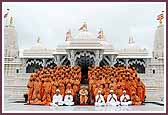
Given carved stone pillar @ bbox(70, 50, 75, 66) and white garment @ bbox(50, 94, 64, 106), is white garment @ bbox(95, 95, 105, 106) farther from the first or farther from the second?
carved stone pillar @ bbox(70, 50, 75, 66)

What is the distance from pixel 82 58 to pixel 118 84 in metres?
6.16

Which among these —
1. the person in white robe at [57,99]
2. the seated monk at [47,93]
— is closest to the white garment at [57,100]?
the person in white robe at [57,99]

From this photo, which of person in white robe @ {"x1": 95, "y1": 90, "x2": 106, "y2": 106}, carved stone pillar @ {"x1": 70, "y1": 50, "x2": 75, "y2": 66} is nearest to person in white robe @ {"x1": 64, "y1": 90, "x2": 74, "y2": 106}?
person in white robe @ {"x1": 95, "y1": 90, "x2": 106, "y2": 106}

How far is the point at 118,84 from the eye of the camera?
11914 millimetres

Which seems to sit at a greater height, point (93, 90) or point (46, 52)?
point (46, 52)

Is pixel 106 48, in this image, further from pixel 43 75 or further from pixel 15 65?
pixel 43 75

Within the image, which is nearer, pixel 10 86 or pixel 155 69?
pixel 10 86

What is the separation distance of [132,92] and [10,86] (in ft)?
19.1

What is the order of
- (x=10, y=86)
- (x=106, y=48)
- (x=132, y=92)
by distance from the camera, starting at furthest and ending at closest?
1. (x=106, y=48)
2. (x=10, y=86)
3. (x=132, y=92)

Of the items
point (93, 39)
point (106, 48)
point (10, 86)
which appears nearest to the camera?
point (10, 86)

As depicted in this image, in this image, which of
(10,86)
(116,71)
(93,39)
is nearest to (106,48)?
(93,39)

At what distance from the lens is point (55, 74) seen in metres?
12.6

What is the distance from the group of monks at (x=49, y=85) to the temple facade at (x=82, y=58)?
2980 millimetres

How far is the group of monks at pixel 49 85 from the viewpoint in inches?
471
